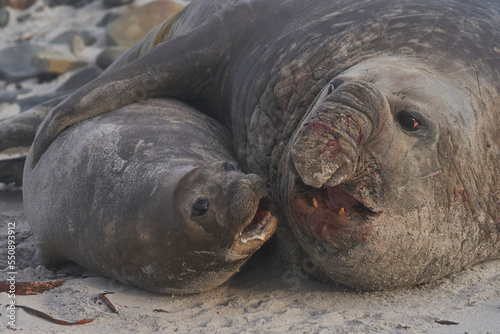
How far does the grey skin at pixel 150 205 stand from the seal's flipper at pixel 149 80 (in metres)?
0.19

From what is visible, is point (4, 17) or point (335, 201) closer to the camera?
point (335, 201)

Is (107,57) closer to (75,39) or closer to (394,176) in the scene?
(75,39)

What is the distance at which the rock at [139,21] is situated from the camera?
12.0 meters

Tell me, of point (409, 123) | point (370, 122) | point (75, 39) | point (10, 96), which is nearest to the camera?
point (370, 122)

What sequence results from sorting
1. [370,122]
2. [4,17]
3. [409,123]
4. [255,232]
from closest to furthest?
[370,122] → [409,123] → [255,232] → [4,17]

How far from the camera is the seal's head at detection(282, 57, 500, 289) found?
3.53 m

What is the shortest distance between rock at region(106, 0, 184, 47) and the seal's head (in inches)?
331

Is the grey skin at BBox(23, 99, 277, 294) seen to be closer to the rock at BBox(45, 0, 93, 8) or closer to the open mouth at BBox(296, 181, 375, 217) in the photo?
the open mouth at BBox(296, 181, 375, 217)

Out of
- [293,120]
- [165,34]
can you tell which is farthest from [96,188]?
[165,34]

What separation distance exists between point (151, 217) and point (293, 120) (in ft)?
3.56

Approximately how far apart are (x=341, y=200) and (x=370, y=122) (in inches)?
17.2

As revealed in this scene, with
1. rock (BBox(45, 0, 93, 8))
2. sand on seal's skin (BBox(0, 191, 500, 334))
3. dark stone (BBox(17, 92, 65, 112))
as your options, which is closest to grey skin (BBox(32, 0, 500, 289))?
sand on seal's skin (BBox(0, 191, 500, 334))

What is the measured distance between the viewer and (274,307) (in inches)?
159

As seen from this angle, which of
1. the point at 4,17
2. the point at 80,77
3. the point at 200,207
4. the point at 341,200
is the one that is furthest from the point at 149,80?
the point at 4,17
